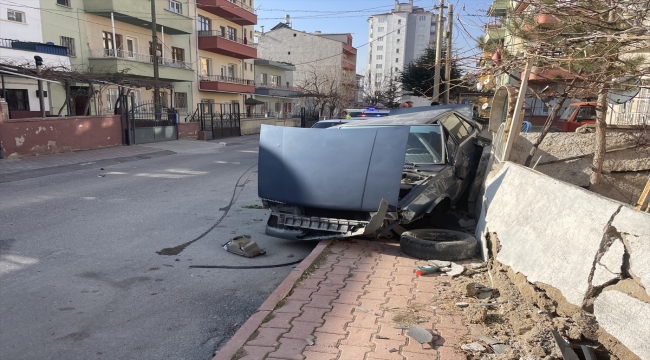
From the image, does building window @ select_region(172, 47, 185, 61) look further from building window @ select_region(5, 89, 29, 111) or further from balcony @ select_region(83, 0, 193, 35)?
building window @ select_region(5, 89, 29, 111)

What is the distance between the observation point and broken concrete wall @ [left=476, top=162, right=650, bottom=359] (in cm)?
266

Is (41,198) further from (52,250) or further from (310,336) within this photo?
(310,336)

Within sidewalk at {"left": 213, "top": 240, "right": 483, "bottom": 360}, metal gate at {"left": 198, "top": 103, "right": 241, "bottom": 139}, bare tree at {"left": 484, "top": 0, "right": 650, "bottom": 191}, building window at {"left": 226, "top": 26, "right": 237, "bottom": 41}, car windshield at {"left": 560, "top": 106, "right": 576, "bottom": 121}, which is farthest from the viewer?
building window at {"left": 226, "top": 26, "right": 237, "bottom": 41}

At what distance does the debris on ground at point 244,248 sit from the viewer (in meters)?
5.50

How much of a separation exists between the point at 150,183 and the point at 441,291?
8.60m

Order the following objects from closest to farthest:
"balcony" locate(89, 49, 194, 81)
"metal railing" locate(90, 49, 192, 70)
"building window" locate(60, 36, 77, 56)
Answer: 1. "building window" locate(60, 36, 77, 56)
2. "balcony" locate(89, 49, 194, 81)
3. "metal railing" locate(90, 49, 192, 70)

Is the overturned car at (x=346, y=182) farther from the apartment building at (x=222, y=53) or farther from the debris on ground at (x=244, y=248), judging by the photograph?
the apartment building at (x=222, y=53)

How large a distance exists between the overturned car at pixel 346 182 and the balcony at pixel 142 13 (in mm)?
23262

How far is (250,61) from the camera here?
43094 mm

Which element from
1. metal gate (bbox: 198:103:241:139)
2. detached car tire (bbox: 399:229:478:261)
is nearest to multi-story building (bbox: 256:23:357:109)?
metal gate (bbox: 198:103:241:139)

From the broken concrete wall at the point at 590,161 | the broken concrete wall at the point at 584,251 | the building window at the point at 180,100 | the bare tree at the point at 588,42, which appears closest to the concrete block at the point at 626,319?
the broken concrete wall at the point at 584,251

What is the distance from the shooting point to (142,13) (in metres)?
26.0

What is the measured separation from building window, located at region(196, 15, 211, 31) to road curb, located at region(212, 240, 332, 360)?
33.5 metres

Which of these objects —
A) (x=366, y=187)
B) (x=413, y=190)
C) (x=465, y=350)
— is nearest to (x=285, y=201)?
(x=366, y=187)
